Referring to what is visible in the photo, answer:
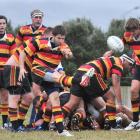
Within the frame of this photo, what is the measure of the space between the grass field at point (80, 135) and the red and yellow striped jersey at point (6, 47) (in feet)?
6.48

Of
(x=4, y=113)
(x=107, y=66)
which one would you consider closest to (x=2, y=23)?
(x=4, y=113)

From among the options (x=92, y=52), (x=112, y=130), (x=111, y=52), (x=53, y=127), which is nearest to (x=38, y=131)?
(x=53, y=127)

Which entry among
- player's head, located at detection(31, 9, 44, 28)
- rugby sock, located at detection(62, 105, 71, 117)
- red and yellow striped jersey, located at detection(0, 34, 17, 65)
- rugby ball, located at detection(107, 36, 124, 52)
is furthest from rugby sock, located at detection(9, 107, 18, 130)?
player's head, located at detection(31, 9, 44, 28)

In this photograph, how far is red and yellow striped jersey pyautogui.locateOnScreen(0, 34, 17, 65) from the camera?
1147cm

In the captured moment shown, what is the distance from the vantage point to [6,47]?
11.5 meters

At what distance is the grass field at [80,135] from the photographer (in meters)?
8.94

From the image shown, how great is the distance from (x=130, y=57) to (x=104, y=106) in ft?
3.48

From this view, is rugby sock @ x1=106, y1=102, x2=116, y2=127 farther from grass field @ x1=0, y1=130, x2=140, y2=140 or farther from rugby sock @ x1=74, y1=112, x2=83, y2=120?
grass field @ x1=0, y1=130, x2=140, y2=140

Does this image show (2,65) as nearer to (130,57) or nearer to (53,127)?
(53,127)

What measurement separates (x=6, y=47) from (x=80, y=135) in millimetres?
2920

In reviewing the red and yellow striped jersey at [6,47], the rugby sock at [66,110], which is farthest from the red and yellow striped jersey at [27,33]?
the rugby sock at [66,110]

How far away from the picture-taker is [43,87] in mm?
10039

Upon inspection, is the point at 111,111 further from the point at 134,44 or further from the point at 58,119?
the point at 58,119

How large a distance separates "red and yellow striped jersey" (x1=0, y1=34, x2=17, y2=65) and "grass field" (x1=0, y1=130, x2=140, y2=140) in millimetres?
1974
